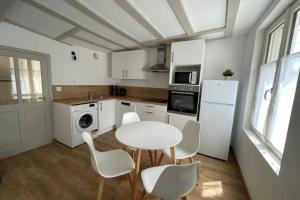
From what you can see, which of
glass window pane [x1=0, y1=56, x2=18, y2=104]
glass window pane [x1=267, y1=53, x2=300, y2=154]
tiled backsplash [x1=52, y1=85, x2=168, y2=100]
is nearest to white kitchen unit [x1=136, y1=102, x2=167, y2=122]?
tiled backsplash [x1=52, y1=85, x2=168, y2=100]

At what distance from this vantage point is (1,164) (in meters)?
2.09

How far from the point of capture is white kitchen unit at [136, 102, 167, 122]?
2890 mm

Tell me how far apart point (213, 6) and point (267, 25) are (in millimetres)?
928

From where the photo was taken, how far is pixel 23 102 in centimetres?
242

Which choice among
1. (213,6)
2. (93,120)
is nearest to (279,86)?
(213,6)

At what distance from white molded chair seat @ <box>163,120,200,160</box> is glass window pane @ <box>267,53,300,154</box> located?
0.79 metres

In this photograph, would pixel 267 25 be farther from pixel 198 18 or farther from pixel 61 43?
pixel 61 43

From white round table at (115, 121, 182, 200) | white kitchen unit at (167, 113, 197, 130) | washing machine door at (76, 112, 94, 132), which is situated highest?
white round table at (115, 121, 182, 200)

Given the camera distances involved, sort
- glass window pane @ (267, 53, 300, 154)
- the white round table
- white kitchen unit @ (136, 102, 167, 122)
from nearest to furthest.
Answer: glass window pane @ (267, 53, 300, 154) < the white round table < white kitchen unit @ (136, 102, 167, 122)

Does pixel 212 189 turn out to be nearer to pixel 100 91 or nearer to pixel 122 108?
pixel 122 108

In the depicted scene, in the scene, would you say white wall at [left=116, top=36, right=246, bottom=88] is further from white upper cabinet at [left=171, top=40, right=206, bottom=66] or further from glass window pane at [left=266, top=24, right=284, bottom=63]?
glass window pane at [left=266, top=24, right=284, bottom=63]

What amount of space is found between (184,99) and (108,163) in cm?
183

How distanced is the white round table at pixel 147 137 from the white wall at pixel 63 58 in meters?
2.23

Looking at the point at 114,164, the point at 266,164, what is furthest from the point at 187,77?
the point at 114,164
